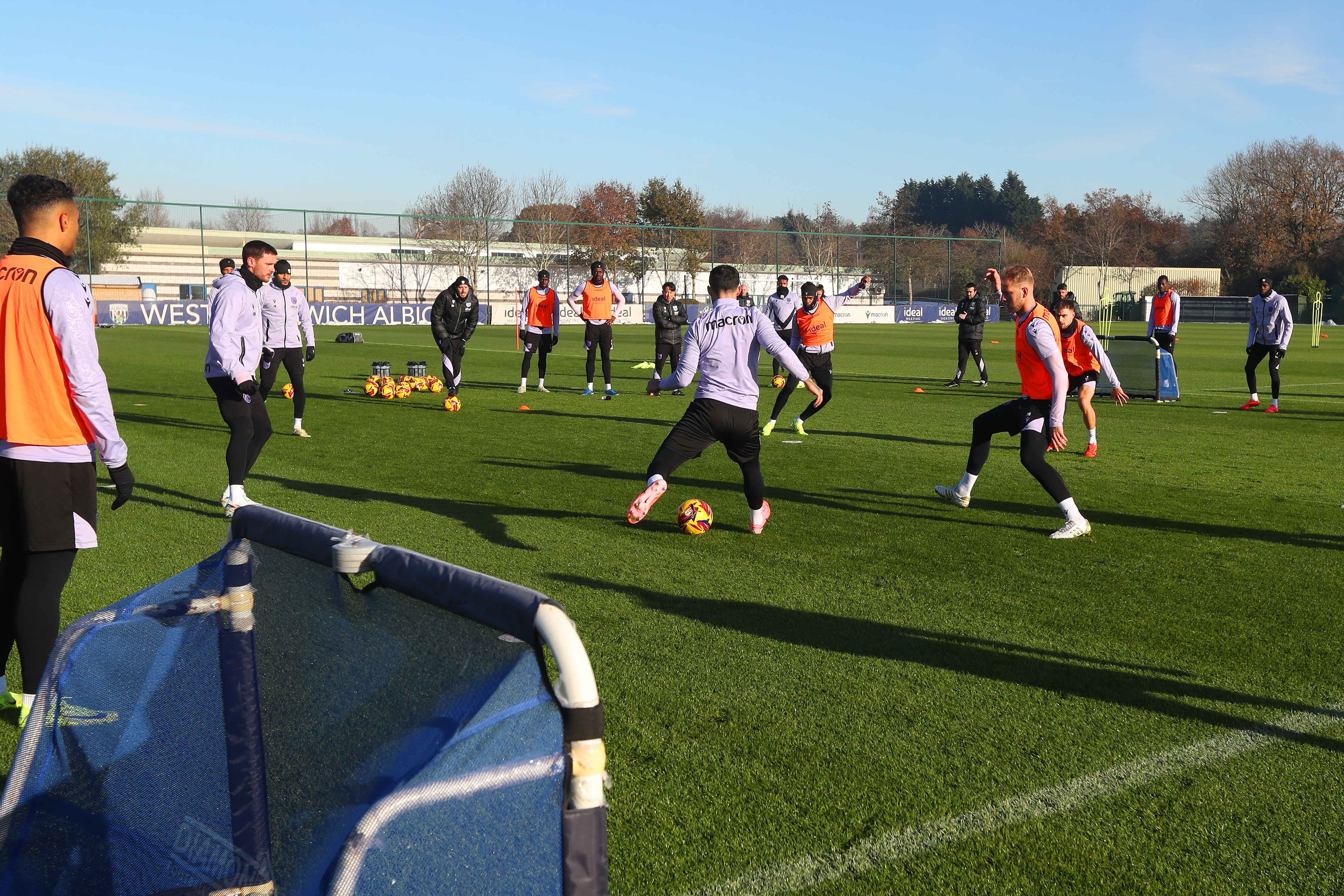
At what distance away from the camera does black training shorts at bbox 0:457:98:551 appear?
3.76 metres

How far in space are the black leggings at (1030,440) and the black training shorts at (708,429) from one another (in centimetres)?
187

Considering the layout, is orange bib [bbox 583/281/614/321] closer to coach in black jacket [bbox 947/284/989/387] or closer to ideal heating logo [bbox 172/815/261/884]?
coach in black jacket [bbox 947/284/989/387]

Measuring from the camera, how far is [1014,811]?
137 inches

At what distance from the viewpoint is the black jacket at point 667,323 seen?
1912 cm

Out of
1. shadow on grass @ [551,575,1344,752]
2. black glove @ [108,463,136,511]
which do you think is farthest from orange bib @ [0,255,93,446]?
shadow on grass @ [551,575,1344,752]

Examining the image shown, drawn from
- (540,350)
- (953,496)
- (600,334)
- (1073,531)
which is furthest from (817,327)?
(1073,531)

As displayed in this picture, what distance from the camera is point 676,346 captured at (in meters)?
19.3

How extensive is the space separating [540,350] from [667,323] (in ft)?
7.96

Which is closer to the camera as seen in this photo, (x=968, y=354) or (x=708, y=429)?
(x=708, y=429)

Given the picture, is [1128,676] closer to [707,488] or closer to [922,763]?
[922,763]

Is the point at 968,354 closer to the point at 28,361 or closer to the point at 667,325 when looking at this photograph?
the point at 667,325

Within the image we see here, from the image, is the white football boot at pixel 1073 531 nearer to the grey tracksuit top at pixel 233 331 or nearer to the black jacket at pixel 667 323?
the grey tracksuit top at pixel 233 331

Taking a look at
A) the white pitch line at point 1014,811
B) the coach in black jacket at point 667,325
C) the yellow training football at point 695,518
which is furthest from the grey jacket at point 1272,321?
the white pitch line at point 1014,811

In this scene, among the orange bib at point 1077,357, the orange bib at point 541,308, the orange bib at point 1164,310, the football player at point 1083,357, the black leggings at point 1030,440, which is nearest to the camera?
the black leggings at point 1030,440
